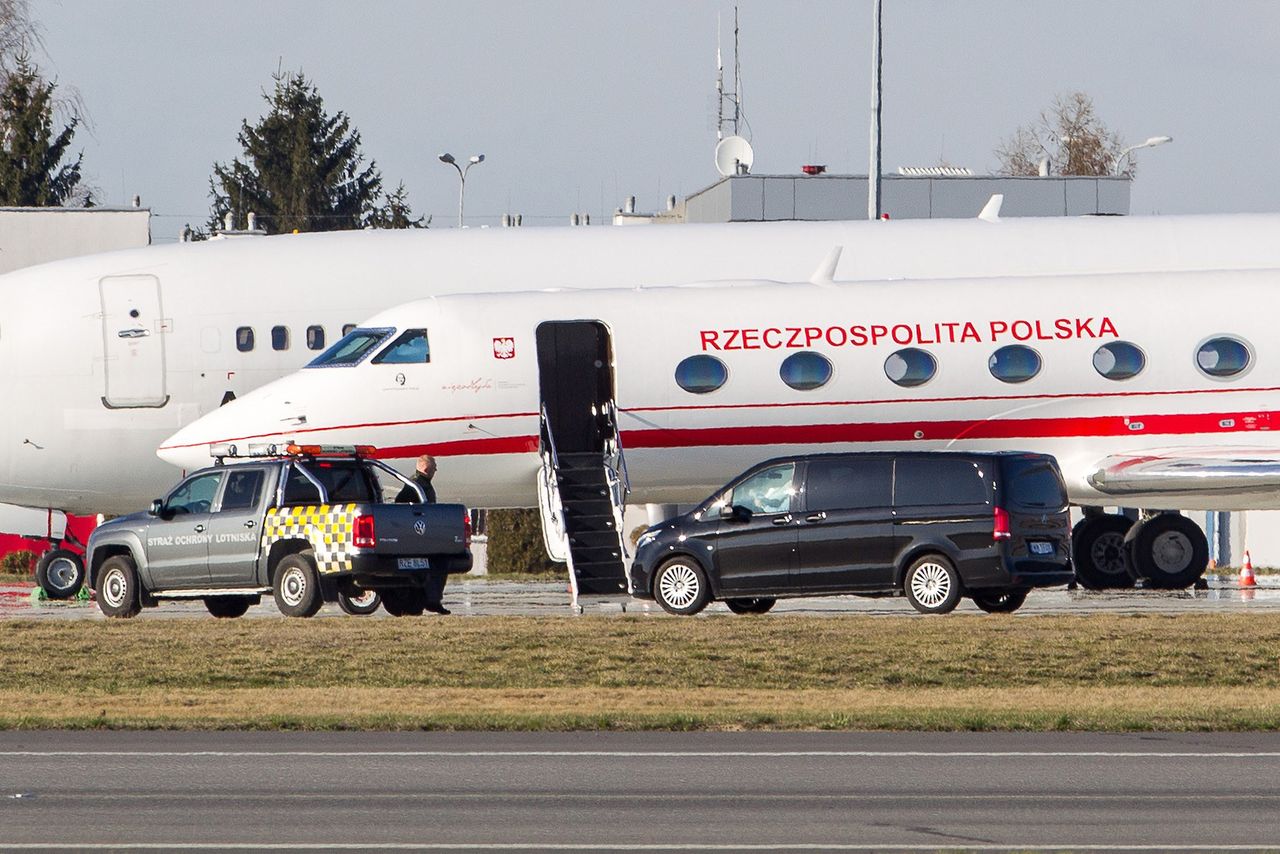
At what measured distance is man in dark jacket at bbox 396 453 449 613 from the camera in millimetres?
23156

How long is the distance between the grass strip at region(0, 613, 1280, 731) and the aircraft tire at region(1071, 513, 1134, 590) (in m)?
5.26

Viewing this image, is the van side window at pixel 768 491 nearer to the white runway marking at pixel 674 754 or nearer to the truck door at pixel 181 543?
the truck door at pixel 181 543

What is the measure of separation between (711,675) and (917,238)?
1153cm

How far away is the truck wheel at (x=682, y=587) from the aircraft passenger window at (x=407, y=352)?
15.8ft

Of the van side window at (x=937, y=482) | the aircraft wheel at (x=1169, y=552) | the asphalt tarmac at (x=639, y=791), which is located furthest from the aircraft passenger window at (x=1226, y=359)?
the asphalt tarmac at (x=639, y=791)

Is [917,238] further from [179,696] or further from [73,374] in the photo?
[179,696]

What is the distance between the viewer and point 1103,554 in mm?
27109

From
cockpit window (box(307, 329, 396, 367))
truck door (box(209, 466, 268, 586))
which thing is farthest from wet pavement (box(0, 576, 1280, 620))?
cockpit window (box(307, 329, 396, 367))

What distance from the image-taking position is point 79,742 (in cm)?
1397

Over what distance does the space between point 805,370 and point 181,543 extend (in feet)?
24.7

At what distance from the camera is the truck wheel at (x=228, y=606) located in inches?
961

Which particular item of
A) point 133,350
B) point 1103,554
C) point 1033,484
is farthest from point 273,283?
point 1103,554

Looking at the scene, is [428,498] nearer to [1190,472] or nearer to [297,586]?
[297,586]

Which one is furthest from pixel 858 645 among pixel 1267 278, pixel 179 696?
pixel 1267 278
